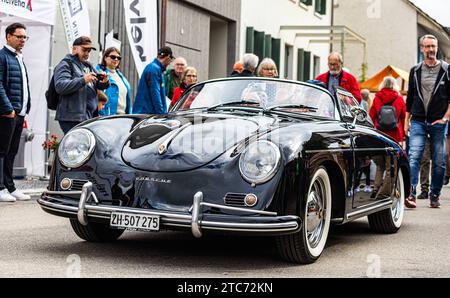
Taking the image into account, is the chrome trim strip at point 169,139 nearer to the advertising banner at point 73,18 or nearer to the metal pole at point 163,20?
the advertising banner at point 73,18

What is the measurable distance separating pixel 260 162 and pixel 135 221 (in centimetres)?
87

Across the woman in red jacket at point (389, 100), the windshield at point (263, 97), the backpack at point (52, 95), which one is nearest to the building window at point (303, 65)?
the woman in red jacket at point (389, 100)

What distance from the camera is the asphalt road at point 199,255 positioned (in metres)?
5.16

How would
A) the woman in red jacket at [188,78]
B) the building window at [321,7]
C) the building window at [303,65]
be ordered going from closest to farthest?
the woman in red jacket at [188,78] → the building window at [303,65] → the building window at [321,7]

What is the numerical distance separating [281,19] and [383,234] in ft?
68.3

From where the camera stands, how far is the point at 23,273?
490 centimetres

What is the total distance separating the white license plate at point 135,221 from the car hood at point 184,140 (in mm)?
359

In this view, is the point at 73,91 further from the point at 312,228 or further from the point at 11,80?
the point at 312,228

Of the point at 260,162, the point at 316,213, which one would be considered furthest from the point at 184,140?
the point at 316,213

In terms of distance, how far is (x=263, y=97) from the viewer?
21.9ft

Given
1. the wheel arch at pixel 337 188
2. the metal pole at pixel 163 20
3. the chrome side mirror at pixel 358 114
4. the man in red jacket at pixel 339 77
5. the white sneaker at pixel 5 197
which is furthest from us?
the metal pole at pixel 163 20

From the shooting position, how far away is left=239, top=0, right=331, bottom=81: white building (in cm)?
2462

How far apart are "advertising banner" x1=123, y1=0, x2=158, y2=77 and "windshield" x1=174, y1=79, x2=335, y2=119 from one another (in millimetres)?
6664

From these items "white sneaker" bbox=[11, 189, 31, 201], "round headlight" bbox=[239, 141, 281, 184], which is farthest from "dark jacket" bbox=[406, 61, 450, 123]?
"round headlight" bbox=[239, 141, 281, 184]
